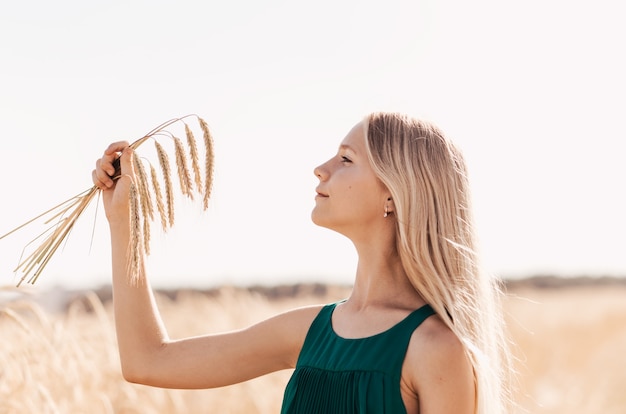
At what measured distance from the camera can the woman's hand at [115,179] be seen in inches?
95.7

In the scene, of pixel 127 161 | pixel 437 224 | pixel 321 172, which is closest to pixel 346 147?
pixel 321 172

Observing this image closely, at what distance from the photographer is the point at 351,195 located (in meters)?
2.36

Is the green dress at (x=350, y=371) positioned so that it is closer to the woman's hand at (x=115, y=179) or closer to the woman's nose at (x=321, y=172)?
the woman's nose at (x=321, y=172)

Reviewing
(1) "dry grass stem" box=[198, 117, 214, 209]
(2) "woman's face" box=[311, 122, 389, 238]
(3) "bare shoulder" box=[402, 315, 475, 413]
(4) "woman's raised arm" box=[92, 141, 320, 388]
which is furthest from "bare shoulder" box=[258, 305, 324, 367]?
(1) "dry grass stem" box=[198, 117, 214, 209]

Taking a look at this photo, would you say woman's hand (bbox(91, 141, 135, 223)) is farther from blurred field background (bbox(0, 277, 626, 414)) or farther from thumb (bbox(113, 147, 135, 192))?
blurred field background (bbox(0, 277, 626, 414))

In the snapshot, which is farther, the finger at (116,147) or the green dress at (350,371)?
the finger at (116,147)

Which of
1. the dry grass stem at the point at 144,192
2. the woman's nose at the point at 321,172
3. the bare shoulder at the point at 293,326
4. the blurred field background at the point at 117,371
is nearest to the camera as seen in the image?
the dry grass stem at the point at 144,192

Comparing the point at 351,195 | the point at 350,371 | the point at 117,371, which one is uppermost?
the point at 351,195

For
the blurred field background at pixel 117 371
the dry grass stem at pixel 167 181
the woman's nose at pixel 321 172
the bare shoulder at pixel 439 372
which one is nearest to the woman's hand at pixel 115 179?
the dry grass stem at pixel 167 181

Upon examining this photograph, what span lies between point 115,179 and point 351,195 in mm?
651

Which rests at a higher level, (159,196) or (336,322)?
(159,196)

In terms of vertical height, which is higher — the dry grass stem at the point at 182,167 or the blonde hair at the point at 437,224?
the dry grass stem at the point at 182,167

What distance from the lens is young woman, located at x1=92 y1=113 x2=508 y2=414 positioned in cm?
224

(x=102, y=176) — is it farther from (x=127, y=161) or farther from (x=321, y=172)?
(x=321, y=172)
